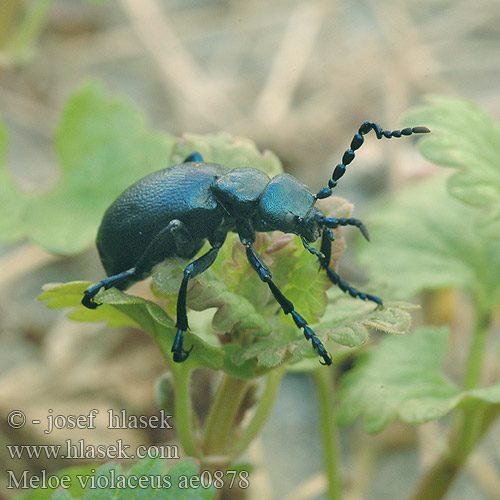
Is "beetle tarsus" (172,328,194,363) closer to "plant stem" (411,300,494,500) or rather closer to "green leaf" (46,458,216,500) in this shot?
"green leaf" (46,458,216,500)

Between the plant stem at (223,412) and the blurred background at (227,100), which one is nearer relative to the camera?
the plant stem at (223,412)

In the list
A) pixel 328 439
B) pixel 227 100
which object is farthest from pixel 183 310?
pixel 227 100

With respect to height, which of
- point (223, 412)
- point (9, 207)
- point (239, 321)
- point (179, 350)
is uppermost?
point (239, 321)

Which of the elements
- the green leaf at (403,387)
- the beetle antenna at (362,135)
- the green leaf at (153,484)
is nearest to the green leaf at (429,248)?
the green leaf at (403,387)

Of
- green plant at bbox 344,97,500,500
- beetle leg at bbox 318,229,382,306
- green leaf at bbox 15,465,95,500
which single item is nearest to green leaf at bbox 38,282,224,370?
beetle leg at bbox 318,229,382,306

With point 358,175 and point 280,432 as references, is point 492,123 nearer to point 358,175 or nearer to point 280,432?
point 280,432

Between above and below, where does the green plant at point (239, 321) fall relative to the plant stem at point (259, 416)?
above

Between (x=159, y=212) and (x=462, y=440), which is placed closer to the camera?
(x=159, y=212)

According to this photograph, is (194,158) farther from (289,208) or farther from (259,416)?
(259,416)

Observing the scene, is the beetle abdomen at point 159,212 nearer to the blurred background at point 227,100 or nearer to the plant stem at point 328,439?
the plant stem at point 328,439
